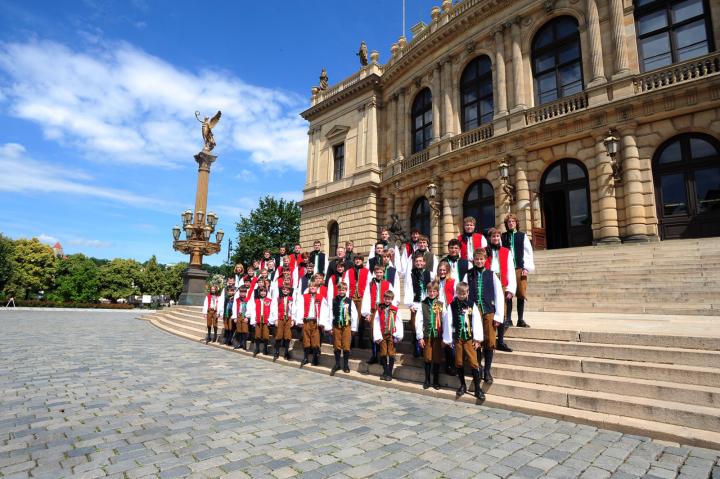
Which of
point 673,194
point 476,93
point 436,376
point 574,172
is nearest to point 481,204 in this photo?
point 574,172

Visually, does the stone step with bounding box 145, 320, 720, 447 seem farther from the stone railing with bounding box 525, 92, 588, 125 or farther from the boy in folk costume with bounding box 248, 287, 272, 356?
the stone railing with bounding box 525, 92, 588, 125

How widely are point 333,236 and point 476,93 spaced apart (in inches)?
528

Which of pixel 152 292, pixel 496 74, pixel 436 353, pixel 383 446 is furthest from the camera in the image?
pixel 152 292

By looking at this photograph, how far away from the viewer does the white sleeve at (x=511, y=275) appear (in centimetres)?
667

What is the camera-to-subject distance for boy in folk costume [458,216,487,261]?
24.6 ft

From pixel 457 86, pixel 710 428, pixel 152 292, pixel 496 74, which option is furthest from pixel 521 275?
pixel 152 292

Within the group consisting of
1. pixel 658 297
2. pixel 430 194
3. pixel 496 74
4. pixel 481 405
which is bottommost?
pixel 481 405

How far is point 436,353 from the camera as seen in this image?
6.27 metres

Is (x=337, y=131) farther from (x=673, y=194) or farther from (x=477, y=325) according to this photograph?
(x=477, y=325)

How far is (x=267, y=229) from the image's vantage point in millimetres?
42000

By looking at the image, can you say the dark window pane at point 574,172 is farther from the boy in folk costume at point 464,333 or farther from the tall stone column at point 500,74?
the boy in folk costume at point 464,333

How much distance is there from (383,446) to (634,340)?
4259 mm

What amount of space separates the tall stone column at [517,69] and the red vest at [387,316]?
47.0 feet

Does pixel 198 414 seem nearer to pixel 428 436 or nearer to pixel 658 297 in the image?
pixel 428 436
